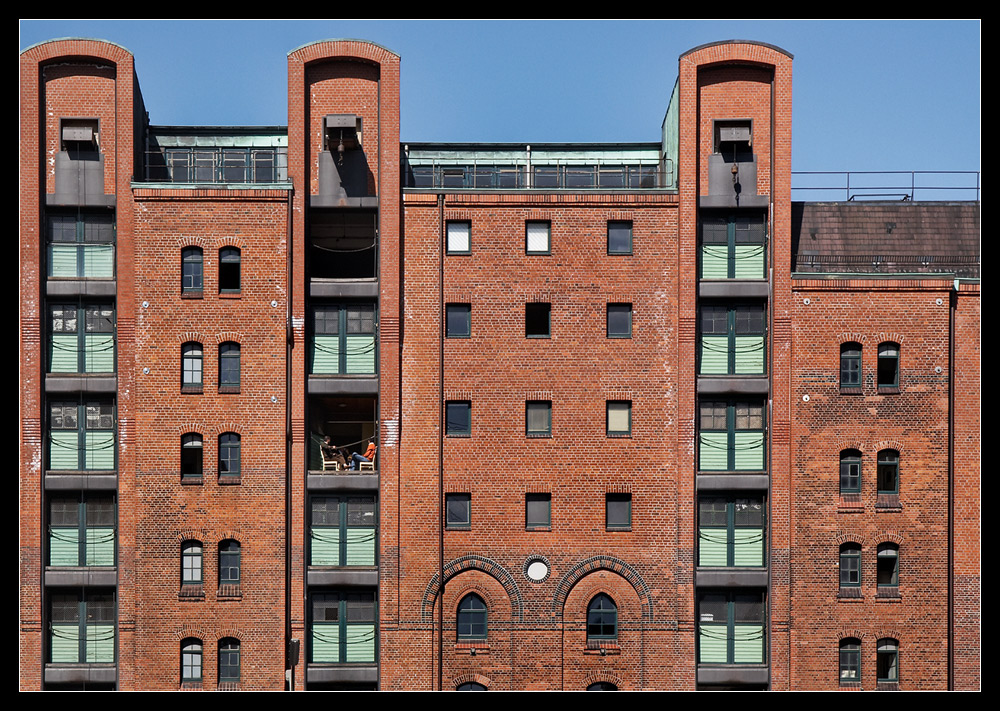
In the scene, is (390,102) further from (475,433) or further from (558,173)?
(475,433)

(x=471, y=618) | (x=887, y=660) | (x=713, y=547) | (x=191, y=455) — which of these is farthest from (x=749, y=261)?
(x=191, y=455)

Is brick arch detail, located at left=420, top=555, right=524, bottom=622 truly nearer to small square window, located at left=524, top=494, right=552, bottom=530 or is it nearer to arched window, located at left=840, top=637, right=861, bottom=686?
small square window, located at left=524, top=494, right=552, bottom=530

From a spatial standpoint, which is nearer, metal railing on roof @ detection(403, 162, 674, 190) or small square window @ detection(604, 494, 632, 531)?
small square window @ detection(604, 494, 632, 531)

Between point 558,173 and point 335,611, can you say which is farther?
point 558,173

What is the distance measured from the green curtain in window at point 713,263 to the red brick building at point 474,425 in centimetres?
10

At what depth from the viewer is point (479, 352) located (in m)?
28.8

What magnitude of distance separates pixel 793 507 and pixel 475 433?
10.6m

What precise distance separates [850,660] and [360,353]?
18904 millimetres

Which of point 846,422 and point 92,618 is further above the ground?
point 846,422

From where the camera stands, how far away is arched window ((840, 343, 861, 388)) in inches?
1133

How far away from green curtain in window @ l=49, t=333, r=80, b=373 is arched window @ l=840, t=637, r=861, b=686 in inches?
1053

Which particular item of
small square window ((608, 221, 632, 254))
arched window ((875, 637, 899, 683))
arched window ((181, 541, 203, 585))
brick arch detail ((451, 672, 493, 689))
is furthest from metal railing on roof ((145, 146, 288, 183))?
arched window ((875, 637, 899, 683))

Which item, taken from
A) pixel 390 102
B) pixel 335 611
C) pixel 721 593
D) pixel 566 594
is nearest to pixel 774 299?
pixel 721 593

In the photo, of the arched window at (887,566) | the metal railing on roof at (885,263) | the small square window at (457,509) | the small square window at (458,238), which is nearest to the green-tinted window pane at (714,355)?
the metal railing on roof at (885,263)
